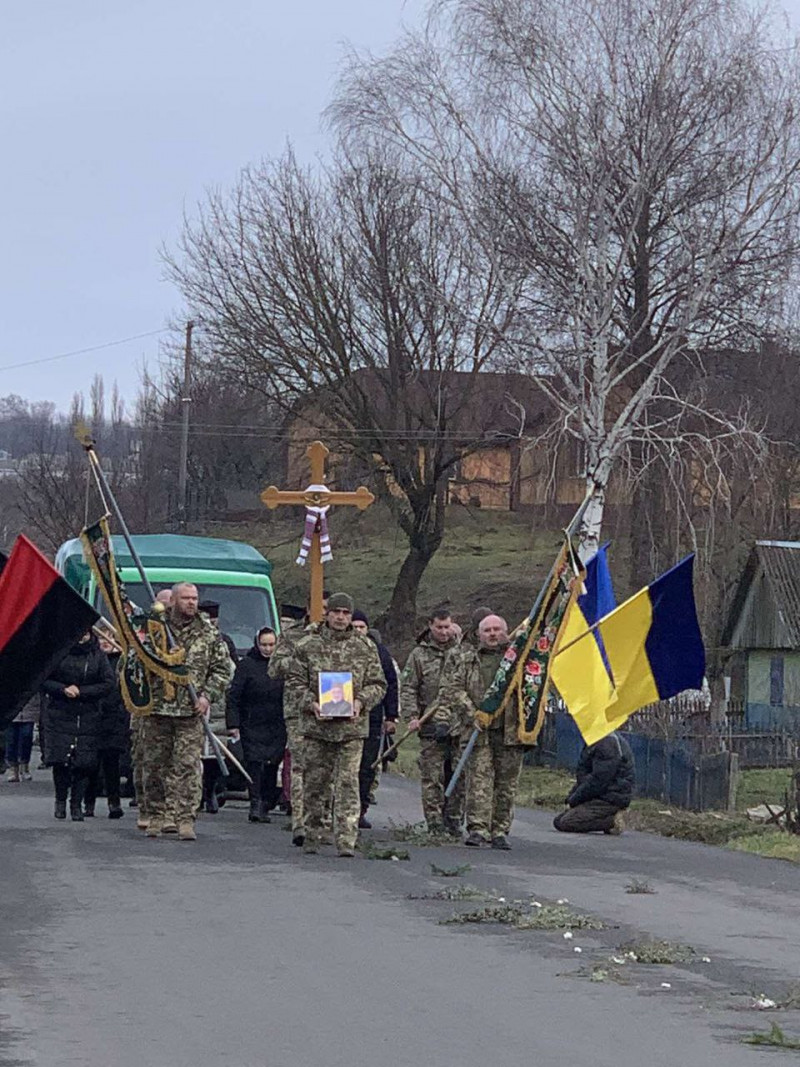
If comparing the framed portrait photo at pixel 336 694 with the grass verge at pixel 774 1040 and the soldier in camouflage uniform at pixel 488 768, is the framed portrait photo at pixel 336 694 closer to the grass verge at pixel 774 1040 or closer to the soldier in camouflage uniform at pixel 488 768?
the soldier in camouflage uniform at pixel 488 768

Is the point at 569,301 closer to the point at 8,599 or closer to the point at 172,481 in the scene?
the point at 8,599

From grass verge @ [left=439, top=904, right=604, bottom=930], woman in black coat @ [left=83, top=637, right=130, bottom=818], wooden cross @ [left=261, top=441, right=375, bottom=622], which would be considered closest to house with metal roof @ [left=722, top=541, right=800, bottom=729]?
wooden cross @ [left=261, top=441, right=375, bottom=622]

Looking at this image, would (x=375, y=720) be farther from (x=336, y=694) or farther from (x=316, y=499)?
(x=336, y=694)

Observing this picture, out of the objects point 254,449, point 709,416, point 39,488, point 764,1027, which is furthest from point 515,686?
point 254,449

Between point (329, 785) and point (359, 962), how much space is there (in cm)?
603

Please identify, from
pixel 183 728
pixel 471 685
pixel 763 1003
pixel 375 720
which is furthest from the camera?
pixel 375 720

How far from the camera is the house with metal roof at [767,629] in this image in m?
49.7

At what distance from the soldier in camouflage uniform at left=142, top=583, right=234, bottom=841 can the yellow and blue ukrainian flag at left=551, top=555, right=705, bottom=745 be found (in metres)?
2.81

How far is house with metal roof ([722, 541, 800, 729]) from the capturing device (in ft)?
163

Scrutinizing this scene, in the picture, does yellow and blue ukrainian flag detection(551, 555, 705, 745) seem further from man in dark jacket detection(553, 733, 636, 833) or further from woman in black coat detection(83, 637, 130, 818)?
woman in black coat detection(83, 637, 130, 818)

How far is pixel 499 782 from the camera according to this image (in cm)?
1664

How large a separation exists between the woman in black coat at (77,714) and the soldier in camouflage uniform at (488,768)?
3444 millimetres

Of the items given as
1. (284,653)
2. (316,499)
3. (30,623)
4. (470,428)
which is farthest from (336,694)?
(470,428)

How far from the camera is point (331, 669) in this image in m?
16.0
